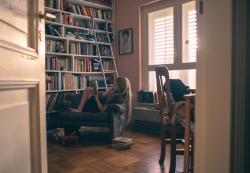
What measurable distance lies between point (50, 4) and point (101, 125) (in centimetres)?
230

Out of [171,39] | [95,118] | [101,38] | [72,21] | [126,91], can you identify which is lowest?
[95,118]

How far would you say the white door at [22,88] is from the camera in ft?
2.47

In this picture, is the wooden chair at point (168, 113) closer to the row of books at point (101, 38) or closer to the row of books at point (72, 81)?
the row of books at point (72, 81)

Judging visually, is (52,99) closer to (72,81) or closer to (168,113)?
(72,81)

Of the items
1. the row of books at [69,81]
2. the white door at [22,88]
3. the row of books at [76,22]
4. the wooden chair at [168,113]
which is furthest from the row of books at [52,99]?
the white door at [22,88]

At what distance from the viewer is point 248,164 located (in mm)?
779

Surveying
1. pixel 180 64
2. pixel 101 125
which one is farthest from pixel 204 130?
pixel 180 64

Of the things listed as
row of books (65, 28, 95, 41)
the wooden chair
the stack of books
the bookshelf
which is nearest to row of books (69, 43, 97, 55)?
the bookshelf

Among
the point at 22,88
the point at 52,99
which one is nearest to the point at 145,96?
the point at 52,99

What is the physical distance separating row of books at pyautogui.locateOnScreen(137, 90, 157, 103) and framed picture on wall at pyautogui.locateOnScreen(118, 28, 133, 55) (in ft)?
Answer: 3.05

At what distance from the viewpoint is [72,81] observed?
409 cm

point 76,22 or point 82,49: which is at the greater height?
point 76,22

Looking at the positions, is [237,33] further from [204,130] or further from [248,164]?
[248,164]

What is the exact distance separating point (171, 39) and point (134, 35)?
84cm
